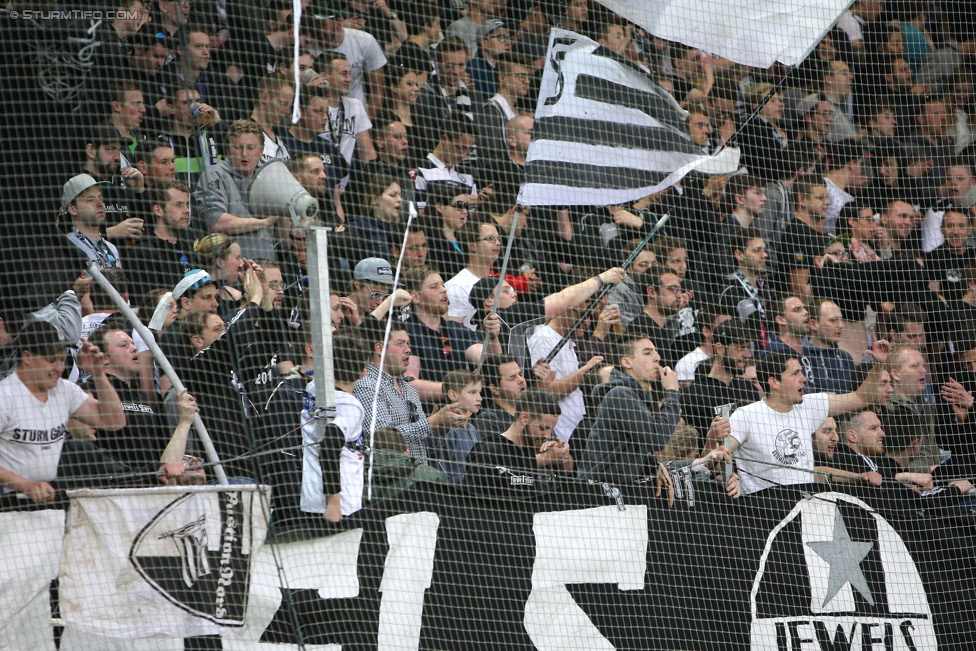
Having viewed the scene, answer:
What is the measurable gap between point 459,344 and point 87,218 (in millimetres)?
1909

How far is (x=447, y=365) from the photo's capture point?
6352mm

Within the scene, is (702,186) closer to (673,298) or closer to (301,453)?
(673,298)

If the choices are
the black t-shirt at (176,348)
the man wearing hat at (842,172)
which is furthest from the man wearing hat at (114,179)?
the man wearing hat at (842,172)

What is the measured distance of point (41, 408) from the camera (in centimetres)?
530

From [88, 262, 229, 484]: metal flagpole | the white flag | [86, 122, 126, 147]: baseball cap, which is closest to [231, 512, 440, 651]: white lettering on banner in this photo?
[88, 262, 229, 484]: metal flagpole

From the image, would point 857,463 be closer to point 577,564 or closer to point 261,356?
point 577,564

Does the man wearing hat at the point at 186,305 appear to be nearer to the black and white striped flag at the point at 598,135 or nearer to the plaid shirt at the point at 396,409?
the plaid shirt at the point at 396,409

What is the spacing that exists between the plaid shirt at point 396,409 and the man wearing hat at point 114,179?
4.39ft

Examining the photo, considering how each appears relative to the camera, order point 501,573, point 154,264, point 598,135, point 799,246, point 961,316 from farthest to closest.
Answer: point 799,246, point 961,316, point 598,135, point 154,264, point 501,573

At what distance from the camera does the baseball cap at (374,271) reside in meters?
6.28

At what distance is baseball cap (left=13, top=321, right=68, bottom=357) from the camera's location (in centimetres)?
532

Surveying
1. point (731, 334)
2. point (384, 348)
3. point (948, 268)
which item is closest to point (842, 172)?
point (948, 268)

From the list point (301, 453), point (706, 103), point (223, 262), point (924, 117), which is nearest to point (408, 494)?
point (301, 453)

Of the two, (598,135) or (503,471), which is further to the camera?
(598,135)
